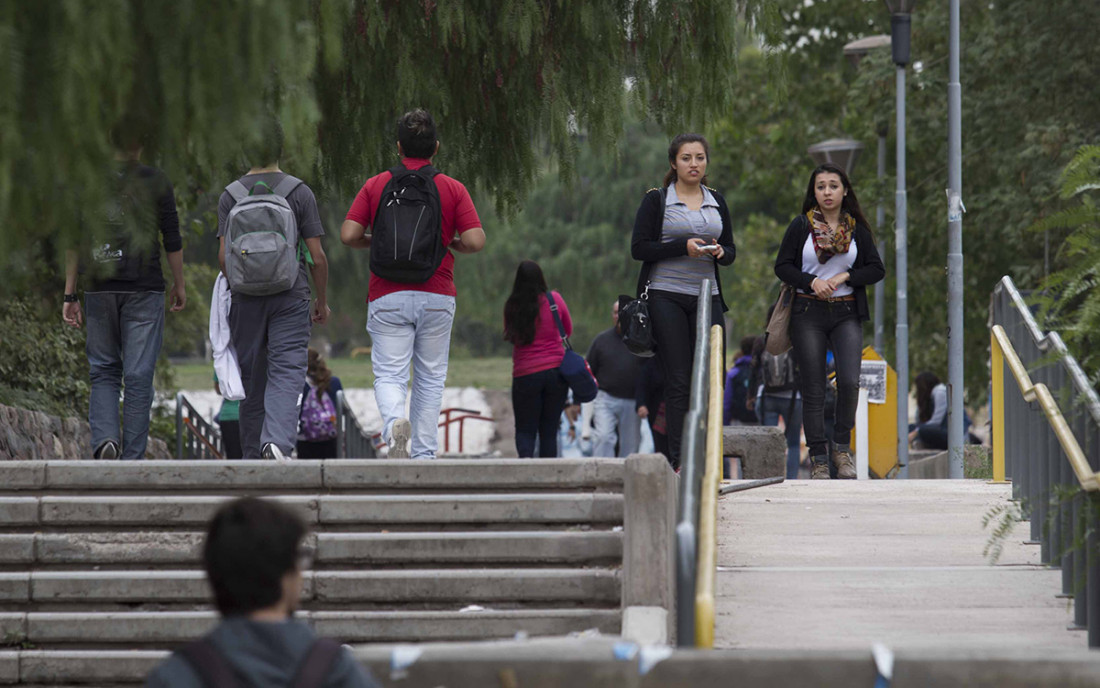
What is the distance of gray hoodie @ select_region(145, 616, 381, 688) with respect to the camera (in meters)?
3.28

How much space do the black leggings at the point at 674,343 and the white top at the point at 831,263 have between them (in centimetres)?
92

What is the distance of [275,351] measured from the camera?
25.8 ft

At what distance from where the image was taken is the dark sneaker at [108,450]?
7867mm

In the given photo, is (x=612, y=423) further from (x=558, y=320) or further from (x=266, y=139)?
(x=266, y=139)

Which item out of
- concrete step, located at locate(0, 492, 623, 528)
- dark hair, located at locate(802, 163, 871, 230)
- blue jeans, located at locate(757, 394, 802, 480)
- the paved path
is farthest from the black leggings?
blue jeans, located at locate(757, 394, 802, 480)

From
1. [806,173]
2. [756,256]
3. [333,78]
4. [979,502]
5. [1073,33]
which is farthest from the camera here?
[756,256]

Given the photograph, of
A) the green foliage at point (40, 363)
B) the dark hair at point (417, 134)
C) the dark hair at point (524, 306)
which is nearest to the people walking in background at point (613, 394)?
the dark hair at point (524, 306)

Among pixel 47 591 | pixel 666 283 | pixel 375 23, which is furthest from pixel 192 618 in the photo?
pixel 375 23

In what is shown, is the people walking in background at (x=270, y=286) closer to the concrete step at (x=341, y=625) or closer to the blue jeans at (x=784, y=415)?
the concrete step at (x=341, y=625)

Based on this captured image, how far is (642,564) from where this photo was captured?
598 centimetres

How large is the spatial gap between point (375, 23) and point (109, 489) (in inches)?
133

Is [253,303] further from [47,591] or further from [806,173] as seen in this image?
[806,173]

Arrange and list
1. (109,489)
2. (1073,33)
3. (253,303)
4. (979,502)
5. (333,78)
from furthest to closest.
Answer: (1073,33) < (333,78) < (979,502) < (253,303) < (109,489)

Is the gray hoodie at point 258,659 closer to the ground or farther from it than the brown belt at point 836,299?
closer to the ground
